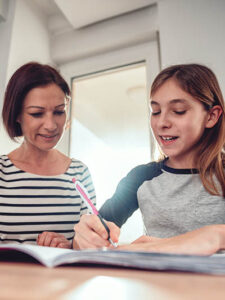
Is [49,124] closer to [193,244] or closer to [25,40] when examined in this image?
[193,244]

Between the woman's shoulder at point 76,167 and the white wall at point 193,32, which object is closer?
the woman's shoulder at point 76,167

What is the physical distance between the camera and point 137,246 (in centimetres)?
36

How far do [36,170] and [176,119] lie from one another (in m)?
0.53

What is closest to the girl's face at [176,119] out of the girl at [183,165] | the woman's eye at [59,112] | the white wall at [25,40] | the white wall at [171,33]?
the girl at [183,165]

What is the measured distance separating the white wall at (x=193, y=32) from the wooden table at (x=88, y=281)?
133 centimetres

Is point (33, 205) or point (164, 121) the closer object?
point (164, 121)

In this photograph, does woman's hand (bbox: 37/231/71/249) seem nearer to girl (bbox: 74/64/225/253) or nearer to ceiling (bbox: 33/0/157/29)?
girl (bbox: 74/64/225/253)

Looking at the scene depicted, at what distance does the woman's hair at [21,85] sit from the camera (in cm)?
85

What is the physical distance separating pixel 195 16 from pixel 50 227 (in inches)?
56.1

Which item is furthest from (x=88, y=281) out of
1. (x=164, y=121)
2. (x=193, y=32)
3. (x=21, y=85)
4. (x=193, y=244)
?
(x=193, y=32)

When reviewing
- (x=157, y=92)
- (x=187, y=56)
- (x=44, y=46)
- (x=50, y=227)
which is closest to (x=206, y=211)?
(x=157, y=92)

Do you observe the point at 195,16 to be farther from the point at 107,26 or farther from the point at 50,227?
the point at 50,227

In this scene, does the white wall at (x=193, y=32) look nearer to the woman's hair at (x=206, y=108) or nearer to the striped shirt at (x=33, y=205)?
the woman's hair at (x=206, y=108)

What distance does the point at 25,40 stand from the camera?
161 cm
